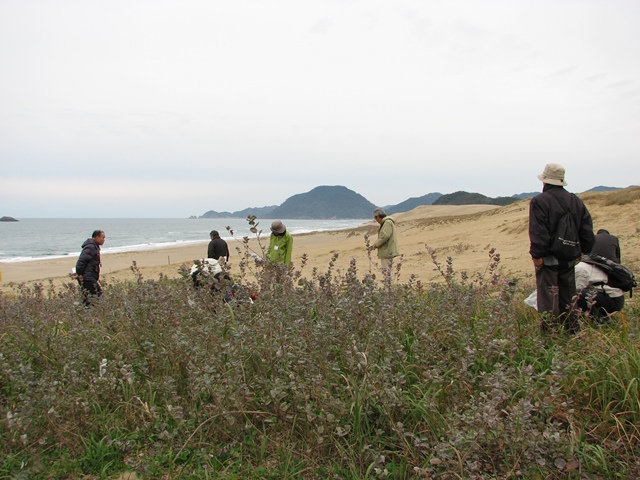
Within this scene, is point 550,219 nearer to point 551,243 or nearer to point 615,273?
point 551,243

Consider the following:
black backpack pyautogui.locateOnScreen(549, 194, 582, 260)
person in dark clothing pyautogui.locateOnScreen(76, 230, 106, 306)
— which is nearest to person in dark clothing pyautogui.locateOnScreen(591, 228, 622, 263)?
black backpack pyautogui.locateOnScreen(549, 194, 582, 260)

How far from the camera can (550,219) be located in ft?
15.4

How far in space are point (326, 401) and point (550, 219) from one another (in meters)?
3.16

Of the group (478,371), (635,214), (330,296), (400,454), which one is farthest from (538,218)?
(635,214)

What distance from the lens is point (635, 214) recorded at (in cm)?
1524

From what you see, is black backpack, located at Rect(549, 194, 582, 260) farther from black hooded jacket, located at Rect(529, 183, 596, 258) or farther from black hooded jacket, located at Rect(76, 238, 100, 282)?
black hooded jacket, located at Rect(76, 238, 100, 282)

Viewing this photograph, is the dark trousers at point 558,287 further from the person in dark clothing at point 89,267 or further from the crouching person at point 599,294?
the person in dark clothing at point 89,267

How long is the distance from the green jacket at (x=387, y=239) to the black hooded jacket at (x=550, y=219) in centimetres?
397

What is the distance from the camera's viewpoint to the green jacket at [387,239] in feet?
28.6

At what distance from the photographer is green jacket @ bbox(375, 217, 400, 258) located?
28.6 ft

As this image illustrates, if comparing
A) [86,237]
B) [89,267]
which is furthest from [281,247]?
[86,237]

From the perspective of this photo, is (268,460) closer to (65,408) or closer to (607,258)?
(65,408)

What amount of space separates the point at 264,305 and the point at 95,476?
1766 millimetres

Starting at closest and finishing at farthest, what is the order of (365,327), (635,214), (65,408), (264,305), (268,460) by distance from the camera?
(268,460) < (65,408) < (365,327) < (264,305) < (635,214)
